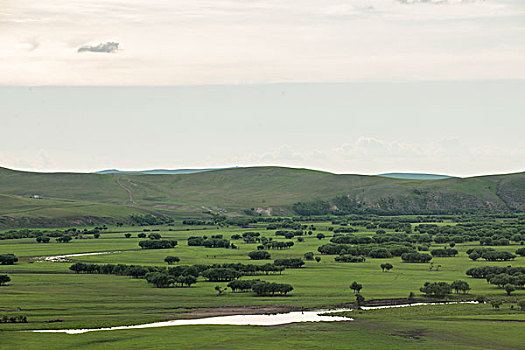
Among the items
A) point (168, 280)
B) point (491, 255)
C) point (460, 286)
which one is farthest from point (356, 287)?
point (491, 255)

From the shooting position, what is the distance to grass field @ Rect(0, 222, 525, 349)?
9250 centimetres

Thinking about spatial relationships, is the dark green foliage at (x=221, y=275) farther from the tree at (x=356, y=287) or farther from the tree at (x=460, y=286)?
the tree at (x=460, y=286)

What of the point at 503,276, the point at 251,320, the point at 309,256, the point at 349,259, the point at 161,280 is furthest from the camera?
the point at 309,256

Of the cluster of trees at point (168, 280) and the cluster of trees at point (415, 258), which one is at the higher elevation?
the cluster of trees at point (415, 258)

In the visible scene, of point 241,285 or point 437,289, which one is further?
point 241,285

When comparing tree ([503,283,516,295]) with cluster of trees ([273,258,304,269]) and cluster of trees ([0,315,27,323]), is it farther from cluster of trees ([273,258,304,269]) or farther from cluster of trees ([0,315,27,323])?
cluster of trees ([0,315,27,323])

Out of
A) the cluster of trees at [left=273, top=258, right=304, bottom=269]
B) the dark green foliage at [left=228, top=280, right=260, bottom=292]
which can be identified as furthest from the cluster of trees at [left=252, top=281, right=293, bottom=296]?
the cluster of trees at [left=273, top=258, right=304, bottom=269]

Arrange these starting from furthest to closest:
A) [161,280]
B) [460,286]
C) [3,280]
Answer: [161,280], [3,280], [460,286]

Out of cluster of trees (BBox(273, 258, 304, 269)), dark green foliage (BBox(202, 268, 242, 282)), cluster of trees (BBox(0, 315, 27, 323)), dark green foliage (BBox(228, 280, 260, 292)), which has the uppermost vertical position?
cluster of trees (BBox(273, 258, 304, 269))

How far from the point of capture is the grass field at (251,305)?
92.5 meters

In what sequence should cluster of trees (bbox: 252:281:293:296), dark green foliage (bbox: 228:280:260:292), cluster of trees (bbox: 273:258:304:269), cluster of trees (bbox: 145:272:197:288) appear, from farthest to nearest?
cluster of trees (bbox: 273:258:304:269)
cluster of trees (bbox: 145:272:197:288)
dark green foliage (bbox: 228:280:260:292)
cluster of trees (bbox: 252:281:293:296)

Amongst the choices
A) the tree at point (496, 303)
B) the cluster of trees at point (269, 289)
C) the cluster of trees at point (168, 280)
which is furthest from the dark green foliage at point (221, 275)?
the tree at point (496, 303)

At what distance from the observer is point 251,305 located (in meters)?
121

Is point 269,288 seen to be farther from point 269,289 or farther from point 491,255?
point 491,255
